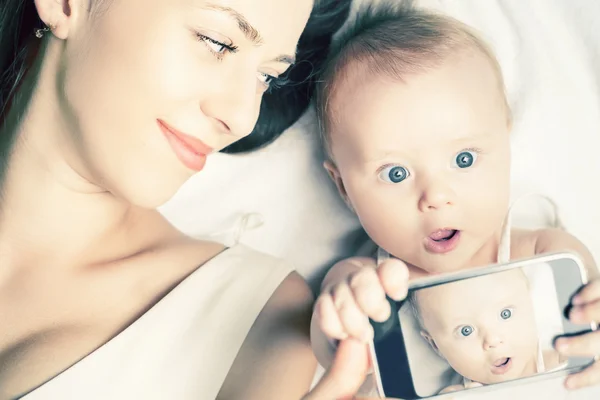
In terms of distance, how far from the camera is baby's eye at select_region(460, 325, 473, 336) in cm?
59

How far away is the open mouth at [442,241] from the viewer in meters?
0.66

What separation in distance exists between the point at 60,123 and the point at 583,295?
1.97 ft

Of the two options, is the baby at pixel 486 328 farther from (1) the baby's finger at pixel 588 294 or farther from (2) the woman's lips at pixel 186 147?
(2) the woman's lips at pixel 186 147

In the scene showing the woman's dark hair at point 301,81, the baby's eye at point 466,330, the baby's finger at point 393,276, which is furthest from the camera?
the woman's dark hair at point 301,81

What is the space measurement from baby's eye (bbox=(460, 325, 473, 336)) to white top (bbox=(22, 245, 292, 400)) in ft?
0.75

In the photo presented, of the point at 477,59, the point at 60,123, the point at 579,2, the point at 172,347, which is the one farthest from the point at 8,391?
the point at 579,2

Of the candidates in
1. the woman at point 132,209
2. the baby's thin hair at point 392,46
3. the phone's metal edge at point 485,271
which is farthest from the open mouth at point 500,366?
the baby's thin hair at point 392,46

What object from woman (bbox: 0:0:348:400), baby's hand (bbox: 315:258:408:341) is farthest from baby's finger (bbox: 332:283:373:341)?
woman (bbox: 0:0:348:400)

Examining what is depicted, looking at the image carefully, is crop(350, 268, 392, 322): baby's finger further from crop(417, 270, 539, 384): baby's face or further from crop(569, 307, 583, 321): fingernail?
crop(569, 307, 583, 321): fingernail

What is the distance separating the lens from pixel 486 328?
1.94ft

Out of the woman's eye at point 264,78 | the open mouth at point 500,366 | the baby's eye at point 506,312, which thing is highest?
the woman's eye at point 264,78

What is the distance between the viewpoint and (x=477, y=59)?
0.66m

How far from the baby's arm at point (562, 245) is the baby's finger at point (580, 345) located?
14cm

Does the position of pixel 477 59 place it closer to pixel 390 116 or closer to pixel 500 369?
pixel 390 116
